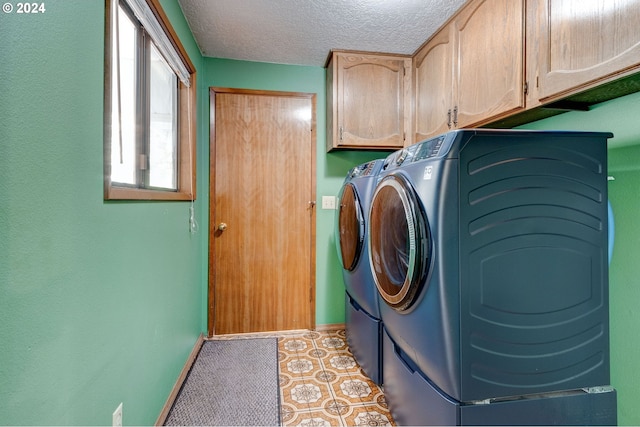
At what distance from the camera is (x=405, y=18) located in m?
1.77

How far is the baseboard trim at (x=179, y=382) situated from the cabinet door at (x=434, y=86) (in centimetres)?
222

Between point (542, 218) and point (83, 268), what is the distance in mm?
1442

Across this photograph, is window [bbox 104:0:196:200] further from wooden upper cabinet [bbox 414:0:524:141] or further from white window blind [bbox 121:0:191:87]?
wooden upper cabinet [bbox 414:0:524:141]

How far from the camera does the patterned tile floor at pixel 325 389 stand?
1.45 m

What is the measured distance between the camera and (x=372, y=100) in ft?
7.15


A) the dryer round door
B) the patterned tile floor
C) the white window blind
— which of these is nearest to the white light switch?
the dryer round door

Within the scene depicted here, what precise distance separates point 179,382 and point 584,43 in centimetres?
247

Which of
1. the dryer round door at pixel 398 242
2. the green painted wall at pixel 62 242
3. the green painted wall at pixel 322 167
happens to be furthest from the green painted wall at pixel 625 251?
the green painted wall at pixel 62 242

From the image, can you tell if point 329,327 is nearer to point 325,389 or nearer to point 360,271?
point 325,389

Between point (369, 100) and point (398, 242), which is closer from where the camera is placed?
point (398, 242)

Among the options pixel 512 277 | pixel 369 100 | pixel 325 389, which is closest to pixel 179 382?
pixel 325 389

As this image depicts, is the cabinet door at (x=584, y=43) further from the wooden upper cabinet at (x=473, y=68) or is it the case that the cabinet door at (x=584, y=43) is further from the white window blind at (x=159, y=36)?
the white window blind at (x=159, y=36)

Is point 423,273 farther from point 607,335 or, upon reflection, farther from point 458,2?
point 458,2

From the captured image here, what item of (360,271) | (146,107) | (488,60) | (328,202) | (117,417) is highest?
(488,60)
